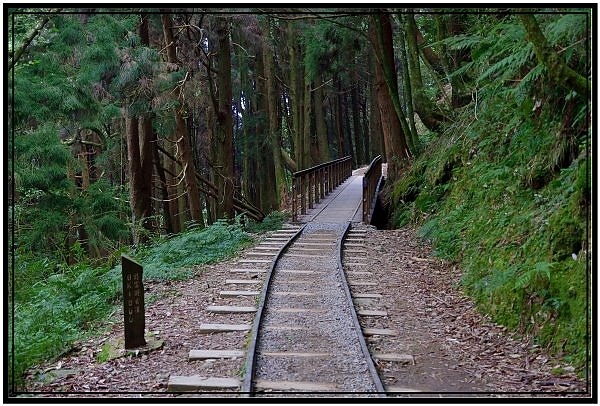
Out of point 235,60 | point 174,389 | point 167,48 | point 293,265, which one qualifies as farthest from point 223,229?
point 235,60

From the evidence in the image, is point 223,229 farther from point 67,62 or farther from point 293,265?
point 67,62

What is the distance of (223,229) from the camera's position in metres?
11.9

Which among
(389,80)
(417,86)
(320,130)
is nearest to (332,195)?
(389,80)

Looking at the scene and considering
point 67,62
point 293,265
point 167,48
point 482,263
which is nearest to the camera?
point 482,263

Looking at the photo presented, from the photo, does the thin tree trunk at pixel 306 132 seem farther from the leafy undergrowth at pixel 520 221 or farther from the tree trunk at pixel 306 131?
the leafy undergrowth at pixel 520 221

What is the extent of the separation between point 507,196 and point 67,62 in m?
8.08

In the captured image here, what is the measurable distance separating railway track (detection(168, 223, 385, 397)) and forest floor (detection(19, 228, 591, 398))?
159 mm

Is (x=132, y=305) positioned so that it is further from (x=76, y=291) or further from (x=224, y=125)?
(x=224, y=125)

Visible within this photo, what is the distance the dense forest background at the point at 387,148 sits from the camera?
5.67 metres

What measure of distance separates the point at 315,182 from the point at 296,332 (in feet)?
37.7

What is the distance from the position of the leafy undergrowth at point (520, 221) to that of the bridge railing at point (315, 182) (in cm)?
330

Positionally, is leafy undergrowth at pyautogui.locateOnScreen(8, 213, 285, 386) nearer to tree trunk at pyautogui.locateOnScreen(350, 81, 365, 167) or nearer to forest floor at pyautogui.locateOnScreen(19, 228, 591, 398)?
forest floor at pyautogui.locateOnScreen(19, 228, 591, 398)

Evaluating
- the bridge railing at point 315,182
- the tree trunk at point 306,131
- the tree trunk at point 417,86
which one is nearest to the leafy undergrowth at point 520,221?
the tree trunk at point 417,86

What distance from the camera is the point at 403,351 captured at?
5602 mm
